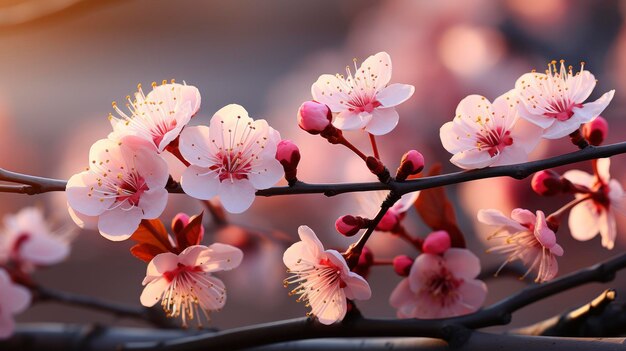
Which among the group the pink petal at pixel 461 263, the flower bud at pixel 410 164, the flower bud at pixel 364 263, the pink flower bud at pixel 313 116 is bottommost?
the pink petal at pixel 461 263

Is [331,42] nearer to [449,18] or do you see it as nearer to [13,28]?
[449,18]

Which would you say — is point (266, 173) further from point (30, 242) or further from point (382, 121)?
point (30, 242)

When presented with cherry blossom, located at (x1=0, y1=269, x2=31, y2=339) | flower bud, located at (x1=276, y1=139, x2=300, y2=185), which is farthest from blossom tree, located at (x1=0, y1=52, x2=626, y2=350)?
cherry blossom, located at (x1=0, y1=269, x2=31, y2=339)

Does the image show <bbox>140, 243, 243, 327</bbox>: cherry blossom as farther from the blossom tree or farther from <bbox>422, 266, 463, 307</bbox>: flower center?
<bbox>422, 266, 463, 307</bbox>: flower center

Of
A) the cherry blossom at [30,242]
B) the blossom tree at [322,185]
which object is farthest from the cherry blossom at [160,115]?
the cherry blossom at [30,242]

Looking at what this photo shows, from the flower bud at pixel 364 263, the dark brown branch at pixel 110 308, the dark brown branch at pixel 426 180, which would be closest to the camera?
the dark brown branch at pixel 426 180

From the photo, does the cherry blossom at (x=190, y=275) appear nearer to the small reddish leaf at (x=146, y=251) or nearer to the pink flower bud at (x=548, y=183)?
the small reddish leaf at (x=146, y=251)

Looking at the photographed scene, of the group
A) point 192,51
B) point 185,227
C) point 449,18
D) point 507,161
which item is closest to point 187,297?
point 185,227
